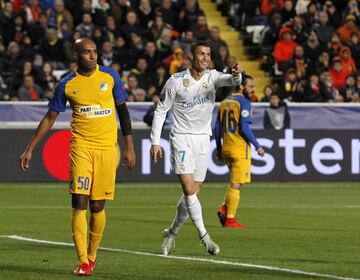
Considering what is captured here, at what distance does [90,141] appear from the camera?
37.7 ft

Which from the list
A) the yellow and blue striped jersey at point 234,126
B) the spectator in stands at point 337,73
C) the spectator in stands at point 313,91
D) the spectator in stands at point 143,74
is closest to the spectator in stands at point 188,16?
the spectator in stands at point 143,74

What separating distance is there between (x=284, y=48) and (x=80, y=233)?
67.0 ft

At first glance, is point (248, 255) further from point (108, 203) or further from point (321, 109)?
point (321, 109)

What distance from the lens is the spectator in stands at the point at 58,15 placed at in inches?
1161

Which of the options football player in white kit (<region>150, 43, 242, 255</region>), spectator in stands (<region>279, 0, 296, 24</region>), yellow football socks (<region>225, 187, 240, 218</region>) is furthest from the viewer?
spectator in stands (<region>279, 0, 296, 24</region>)

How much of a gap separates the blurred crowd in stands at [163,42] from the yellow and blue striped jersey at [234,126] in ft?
30.8

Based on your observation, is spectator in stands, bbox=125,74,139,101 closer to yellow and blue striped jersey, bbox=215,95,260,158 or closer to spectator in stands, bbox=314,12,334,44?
spectator in stands, bbox=314,12,334,44

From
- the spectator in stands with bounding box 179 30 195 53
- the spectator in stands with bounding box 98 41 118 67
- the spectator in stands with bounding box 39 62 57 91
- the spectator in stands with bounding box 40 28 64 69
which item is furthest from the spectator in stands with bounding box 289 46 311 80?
the spectator in stands with bounding box 39 62 57 91

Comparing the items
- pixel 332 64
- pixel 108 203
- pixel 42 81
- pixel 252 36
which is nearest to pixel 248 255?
pixel 108 203

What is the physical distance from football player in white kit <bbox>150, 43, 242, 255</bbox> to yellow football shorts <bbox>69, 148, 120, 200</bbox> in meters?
1.72

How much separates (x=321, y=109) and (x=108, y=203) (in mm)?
7535

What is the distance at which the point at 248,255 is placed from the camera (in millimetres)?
13188

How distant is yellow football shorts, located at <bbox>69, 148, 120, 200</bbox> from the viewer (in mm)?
11375

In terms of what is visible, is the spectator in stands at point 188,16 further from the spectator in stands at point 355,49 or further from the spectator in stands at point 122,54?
the spectator in stands at point 355,49
